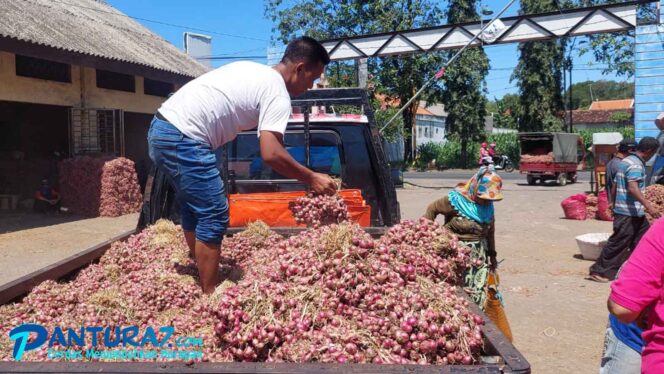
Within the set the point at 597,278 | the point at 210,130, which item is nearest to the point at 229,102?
the point at 210,130

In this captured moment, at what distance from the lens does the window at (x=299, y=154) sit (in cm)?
445

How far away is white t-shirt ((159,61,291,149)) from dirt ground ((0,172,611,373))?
3275 millimetres

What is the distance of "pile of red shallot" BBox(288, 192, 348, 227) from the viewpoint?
3.18 m

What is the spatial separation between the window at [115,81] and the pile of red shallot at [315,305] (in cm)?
1324

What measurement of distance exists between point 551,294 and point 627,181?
5.43ft

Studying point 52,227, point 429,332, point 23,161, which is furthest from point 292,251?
point 23,161

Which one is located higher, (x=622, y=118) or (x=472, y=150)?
(x=622, y=118)

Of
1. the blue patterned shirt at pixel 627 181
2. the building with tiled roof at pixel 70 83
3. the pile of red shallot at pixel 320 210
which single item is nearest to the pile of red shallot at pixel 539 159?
the building with tiled roof at pixel 70 83

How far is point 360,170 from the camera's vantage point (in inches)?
177

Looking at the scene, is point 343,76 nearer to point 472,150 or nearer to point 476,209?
point 472,150

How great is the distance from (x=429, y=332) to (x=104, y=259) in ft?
8.01

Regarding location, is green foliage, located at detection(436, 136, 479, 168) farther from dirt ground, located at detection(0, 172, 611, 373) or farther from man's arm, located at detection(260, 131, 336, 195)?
man's arm, located at detection(260, 131, 336, 195)

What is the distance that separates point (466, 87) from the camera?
34656mm

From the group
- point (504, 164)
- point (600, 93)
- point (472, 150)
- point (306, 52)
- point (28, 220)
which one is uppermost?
point (600, 93)
